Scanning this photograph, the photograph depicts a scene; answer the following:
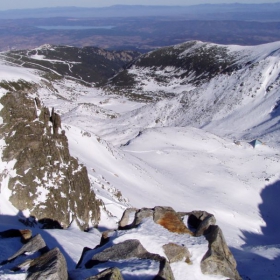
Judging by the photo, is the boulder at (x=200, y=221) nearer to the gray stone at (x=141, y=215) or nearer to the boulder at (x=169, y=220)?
the boulder at (x=169, y=220)

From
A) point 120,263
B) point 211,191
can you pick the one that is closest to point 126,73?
point 211,191

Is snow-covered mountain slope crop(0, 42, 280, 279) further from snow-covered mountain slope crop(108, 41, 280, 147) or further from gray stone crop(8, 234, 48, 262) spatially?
gray stone crop(8, 234, 48, 262)

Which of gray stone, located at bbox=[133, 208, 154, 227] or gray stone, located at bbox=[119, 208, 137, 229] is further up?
gray stone, located at bbox=[133, 208, 154, 227]

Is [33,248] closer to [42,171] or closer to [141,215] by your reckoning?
[141,215]

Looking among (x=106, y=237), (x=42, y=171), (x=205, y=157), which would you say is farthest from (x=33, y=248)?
(x=205, y=157)

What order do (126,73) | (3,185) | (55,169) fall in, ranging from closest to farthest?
(3,185)
(55,169)
(126,73)

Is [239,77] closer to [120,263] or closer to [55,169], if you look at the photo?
[55,169]

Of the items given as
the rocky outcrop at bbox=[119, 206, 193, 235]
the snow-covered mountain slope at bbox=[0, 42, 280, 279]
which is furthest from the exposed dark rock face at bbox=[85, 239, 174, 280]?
the rocky outcrop at bbox=[119, 206, 193, 235]
